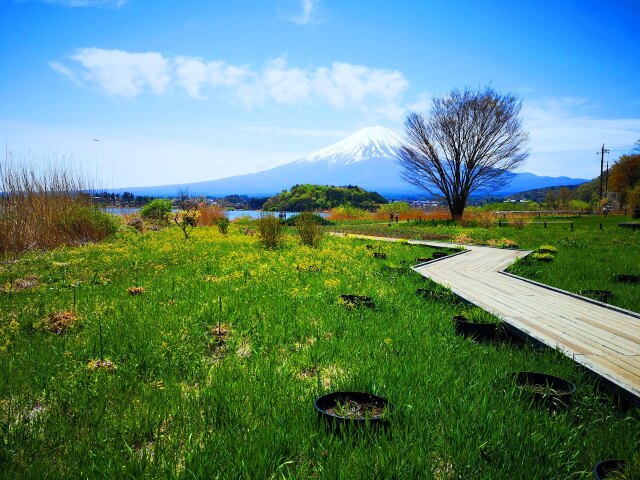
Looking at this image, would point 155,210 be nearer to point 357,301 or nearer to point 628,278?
point 357,301

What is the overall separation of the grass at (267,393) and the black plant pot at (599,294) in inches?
94.3

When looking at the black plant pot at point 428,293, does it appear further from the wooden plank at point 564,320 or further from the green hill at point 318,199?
the green hill at point 318,199

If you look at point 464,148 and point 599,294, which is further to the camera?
point 464,148

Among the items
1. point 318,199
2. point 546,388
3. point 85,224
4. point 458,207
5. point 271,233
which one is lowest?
point 546,388

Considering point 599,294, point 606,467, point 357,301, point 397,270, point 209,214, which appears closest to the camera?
point 606,467

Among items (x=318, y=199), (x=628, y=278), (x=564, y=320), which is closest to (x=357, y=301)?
(x=564, y=320)

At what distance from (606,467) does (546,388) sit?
1.16m

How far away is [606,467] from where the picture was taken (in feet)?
8.23

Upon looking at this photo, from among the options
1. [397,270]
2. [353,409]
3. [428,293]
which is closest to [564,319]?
[428,293]

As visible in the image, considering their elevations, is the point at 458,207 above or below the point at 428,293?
above

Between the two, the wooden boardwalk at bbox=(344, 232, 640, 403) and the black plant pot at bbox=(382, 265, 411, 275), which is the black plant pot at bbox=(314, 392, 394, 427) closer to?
the wooden boardwalk at bbox=(344, 232, 640, 403)

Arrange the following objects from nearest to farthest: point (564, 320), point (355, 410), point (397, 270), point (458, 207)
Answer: point (355, 410), point (564, 320), point (397, 270), point (458, 207)

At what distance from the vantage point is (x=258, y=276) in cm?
874

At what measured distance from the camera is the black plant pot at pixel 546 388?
3410 mm
